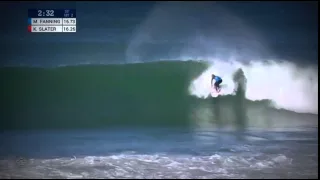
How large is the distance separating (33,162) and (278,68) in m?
1.94

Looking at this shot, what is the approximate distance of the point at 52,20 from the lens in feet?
9.18

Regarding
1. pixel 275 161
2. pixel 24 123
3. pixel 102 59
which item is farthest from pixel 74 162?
pixel 275 161

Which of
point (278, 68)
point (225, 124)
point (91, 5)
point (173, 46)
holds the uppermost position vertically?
point (91, 5)

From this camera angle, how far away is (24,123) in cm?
282

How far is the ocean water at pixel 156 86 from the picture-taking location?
281 cm

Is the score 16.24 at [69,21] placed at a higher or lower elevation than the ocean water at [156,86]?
higher

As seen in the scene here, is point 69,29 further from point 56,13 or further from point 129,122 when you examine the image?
point 129,122

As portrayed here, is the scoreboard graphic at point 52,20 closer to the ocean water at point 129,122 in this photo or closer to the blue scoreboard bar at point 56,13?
the blue scoreboard bar at point 56,13

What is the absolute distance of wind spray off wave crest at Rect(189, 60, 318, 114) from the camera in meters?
2.83

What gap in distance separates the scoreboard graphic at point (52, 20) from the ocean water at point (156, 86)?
5 cm

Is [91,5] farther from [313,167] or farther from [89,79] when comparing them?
[313,167]

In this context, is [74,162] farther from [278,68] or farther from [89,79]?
[278,68]

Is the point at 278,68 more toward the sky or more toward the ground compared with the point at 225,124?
more toward the sky

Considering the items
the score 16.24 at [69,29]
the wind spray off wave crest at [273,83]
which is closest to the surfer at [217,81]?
the wind spray off wave crest at [273,83]
